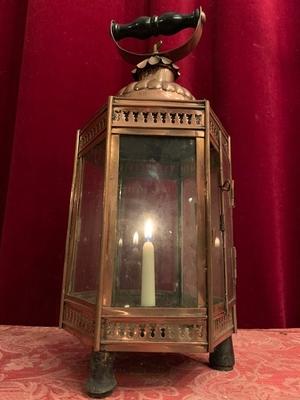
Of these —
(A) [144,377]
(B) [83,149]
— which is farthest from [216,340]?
(B) [83,149]

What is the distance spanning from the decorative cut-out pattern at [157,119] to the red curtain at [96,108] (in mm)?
363

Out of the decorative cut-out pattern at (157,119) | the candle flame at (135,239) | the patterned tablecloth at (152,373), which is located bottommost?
the patterned tablecloth at (152,373)

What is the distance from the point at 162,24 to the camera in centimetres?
61

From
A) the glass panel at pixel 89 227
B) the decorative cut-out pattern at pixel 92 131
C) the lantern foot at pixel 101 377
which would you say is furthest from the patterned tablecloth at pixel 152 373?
the decorative cut-out pattern at pixel 92 131

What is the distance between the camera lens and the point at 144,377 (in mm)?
471

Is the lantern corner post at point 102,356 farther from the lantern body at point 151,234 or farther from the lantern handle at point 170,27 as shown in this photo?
the lantern handle at point 170,27

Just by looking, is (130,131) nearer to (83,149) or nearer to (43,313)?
(83,149)

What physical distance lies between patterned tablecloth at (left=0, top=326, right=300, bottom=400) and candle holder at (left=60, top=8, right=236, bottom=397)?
38 millimetres

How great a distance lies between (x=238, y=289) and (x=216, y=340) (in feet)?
1.18

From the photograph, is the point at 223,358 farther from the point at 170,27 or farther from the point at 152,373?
the point at 170,27

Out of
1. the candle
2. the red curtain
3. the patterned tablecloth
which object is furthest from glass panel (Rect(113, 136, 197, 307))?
the red curtain

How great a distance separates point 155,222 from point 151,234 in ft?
0.06

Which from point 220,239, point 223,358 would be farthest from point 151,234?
point 223,358

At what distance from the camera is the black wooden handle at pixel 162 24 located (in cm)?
60
